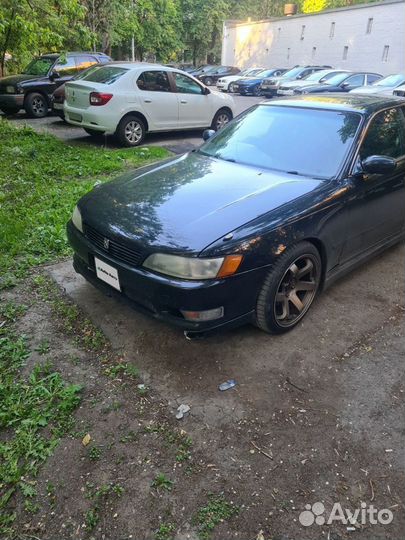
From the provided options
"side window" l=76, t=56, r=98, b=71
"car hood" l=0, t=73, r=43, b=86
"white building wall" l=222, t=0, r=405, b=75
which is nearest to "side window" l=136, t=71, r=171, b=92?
"car hood" l=0, t=73, r=43, b=86

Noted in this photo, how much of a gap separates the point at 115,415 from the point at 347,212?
2279 millimetres

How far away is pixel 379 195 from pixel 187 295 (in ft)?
7.01

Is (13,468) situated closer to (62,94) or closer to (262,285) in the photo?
(262,285)

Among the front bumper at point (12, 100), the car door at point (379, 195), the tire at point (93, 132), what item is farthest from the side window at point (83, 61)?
the car door at point (379, 195)

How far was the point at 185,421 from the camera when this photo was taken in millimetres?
2537

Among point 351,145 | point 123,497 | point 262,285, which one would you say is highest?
point 351,145

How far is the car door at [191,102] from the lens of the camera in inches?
374

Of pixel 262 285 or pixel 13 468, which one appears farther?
pixel 262 285

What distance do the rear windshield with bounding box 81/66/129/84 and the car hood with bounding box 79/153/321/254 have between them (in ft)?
19.6

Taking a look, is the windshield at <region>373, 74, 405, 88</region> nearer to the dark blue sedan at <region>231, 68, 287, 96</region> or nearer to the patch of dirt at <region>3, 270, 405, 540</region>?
the dark blue sedan at <region>231, 68, 287, 96</region>

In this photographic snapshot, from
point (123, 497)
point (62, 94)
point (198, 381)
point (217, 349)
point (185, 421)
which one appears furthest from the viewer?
point (62, 94)

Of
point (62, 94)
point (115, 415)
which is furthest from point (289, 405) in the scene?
point (62, 94)

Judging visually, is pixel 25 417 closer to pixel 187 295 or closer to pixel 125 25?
pixel 187 295

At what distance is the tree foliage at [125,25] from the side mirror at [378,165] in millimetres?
6420
